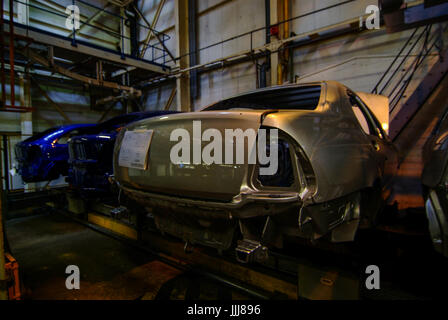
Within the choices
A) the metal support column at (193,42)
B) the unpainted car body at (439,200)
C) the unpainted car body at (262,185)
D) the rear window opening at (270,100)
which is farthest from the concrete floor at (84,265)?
the metal support column at (193,42)

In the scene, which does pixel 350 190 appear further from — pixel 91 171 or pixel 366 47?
pixel 366 47

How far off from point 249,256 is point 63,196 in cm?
457

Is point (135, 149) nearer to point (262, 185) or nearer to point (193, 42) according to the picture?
point (262, 185)

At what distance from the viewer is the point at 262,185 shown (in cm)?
121

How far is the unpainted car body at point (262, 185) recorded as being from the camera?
108 centimetres

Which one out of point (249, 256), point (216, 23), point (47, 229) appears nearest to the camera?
point (249, 256)

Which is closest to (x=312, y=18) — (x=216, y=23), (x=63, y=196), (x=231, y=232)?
(x=216, y=23)

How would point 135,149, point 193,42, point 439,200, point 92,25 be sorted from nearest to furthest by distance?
point 439,200 < point 135,149 < point 193,42 < point 92,25

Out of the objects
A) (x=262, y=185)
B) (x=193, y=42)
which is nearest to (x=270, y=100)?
(x=262, y=185)

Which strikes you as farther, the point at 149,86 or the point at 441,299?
the point at 149,86

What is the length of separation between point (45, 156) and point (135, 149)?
282 centimetres

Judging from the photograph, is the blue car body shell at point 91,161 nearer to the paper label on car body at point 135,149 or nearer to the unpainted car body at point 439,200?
the paper label on car body at point 135,149

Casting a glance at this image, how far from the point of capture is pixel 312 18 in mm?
4988

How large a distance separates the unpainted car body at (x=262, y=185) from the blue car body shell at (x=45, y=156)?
260cm
